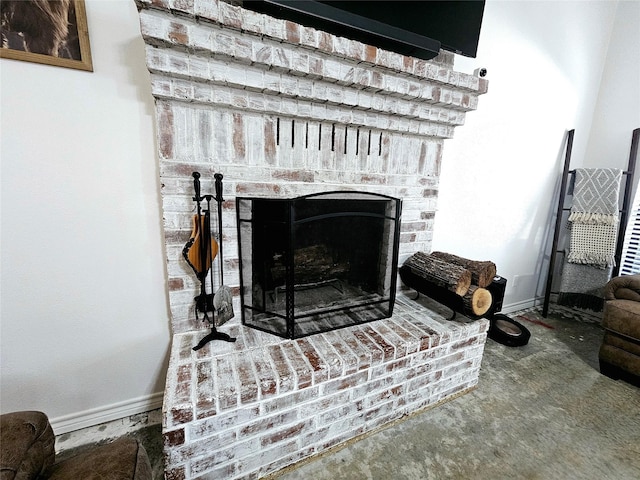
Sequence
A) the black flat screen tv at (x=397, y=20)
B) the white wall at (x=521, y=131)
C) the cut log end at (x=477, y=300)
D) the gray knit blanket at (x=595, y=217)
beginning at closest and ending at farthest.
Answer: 1. the black flat screen tv at (x=397, y=20)
2. the cut log end at (x=477, y=300)
3. the white wall at (x=521, y=131)
4. the gray knit blanket at (x=595, y=217)

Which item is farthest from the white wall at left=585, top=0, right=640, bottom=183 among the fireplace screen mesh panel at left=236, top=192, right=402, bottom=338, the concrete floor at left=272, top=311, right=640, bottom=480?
the fireplace screen mesh panel at left=236, top=192, right=402, bottom=338

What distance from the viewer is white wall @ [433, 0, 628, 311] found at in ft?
6.37

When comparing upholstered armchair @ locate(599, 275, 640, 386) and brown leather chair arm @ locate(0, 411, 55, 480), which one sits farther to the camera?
upholstered armchair @ locate(599, 275, 640, 386)

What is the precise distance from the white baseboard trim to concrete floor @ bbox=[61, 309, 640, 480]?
0.13m

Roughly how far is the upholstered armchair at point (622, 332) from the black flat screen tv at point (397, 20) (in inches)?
70.3

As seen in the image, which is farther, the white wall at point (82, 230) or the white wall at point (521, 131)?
the white wall at point (521, 131)

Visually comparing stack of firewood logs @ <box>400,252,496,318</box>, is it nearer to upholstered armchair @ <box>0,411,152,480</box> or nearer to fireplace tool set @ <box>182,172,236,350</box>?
fireplace tool set @ <box>182,172,236,350</box>

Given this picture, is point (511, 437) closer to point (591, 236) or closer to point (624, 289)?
point (624, 289)

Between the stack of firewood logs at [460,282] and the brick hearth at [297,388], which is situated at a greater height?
the stack of firewood logs at [460,282]

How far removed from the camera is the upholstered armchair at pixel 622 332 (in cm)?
161

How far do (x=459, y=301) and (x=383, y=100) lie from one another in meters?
1.11

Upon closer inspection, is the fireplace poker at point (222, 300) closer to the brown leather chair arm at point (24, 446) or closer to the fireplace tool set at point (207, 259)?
the fireplace tool set at point (207, 259)

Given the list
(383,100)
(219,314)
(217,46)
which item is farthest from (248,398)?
(383,100)

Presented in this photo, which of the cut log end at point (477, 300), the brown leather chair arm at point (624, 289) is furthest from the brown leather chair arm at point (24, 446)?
the brown leather chair arm at point (624, 289)
